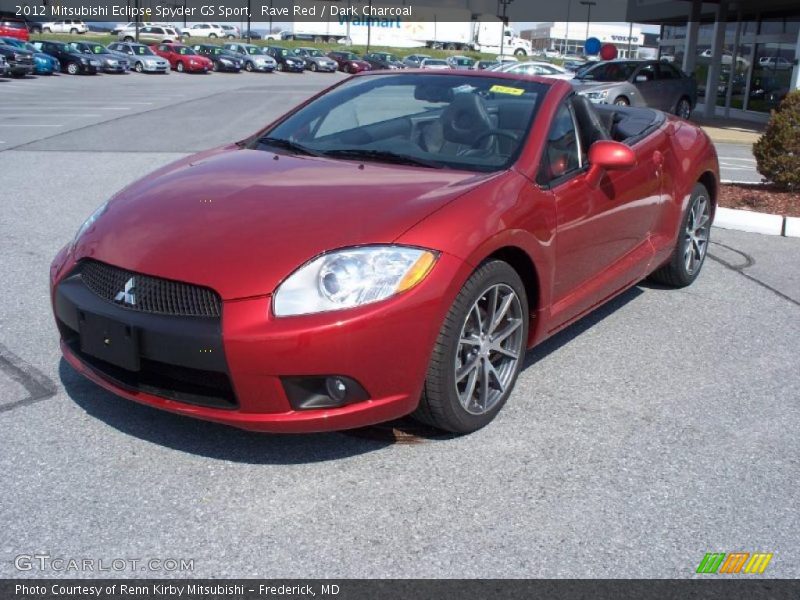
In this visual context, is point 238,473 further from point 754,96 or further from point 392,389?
point 754,96

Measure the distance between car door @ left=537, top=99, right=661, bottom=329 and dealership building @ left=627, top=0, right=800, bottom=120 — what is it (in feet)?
54.7

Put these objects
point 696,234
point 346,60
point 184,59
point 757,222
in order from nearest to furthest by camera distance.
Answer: point 696,234, point 757,222, point 184,59, point 346,60

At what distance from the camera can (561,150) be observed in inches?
163

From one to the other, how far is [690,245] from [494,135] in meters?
2.31

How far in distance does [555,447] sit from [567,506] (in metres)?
0.45

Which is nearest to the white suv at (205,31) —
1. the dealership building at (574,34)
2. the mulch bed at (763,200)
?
the dealership building at (574,34)

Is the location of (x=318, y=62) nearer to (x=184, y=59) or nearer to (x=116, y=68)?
(x=184, y=59)

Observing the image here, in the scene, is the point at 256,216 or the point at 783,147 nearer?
the point at 256,216

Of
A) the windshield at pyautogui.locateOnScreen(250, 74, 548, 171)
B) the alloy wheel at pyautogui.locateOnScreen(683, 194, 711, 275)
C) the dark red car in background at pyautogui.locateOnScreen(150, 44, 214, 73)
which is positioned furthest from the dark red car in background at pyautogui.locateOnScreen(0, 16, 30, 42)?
the alloy wheel at pyautogui.locateOnScreen(683, 194, 711, 275)

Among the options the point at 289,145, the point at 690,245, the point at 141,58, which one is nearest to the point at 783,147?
the point at 690,245

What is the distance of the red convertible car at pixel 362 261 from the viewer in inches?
115

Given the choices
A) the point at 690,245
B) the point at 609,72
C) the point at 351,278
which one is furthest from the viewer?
the point at 609,72

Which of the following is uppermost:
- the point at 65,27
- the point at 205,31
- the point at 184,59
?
the point at 205,31

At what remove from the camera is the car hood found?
3.03 metres
